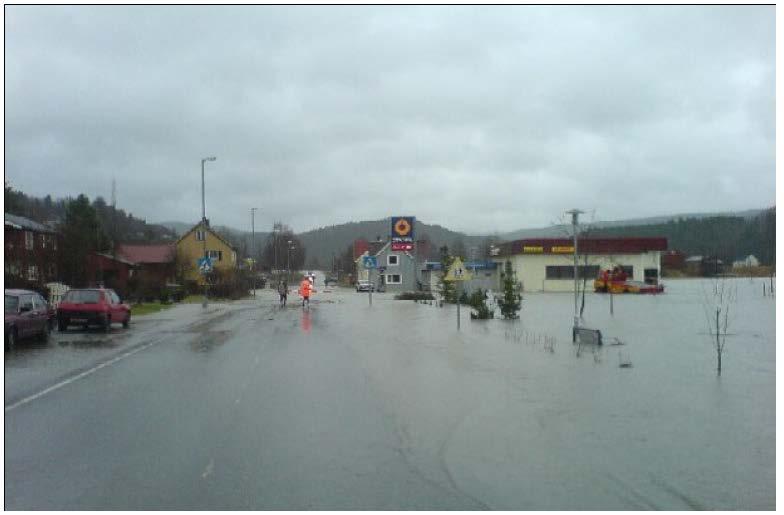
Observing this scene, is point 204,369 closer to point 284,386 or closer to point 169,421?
point 284,386

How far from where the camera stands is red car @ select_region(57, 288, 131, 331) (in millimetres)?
25531

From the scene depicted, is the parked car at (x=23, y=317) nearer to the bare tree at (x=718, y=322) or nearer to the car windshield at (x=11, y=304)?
the car windshield at (x=11, y=304)

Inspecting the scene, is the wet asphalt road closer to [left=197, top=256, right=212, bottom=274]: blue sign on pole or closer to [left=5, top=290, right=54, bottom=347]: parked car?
[left=5, top=290, right=54, bottom=347]: parked car

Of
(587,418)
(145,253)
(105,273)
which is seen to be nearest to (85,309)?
(587,418)

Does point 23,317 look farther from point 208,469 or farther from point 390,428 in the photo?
point 208,469

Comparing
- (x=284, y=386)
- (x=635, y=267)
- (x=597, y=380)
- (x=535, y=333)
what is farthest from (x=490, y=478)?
(x=635, y=267)

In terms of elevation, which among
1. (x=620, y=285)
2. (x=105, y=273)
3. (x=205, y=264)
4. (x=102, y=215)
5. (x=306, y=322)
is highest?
(x=102, y=215)

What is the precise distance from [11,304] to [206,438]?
13.9 metres

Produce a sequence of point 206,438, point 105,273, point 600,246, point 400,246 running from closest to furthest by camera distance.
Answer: point 206,438 → point 400,246 → point 105,273 → point 600,246

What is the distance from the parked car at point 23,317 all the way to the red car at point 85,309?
9.53ft

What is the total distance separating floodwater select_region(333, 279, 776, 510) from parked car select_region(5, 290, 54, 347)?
29.0ft

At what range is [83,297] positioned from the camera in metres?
26.2

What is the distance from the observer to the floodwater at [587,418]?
22.3 ft

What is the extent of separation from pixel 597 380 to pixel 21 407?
9.27 meters
